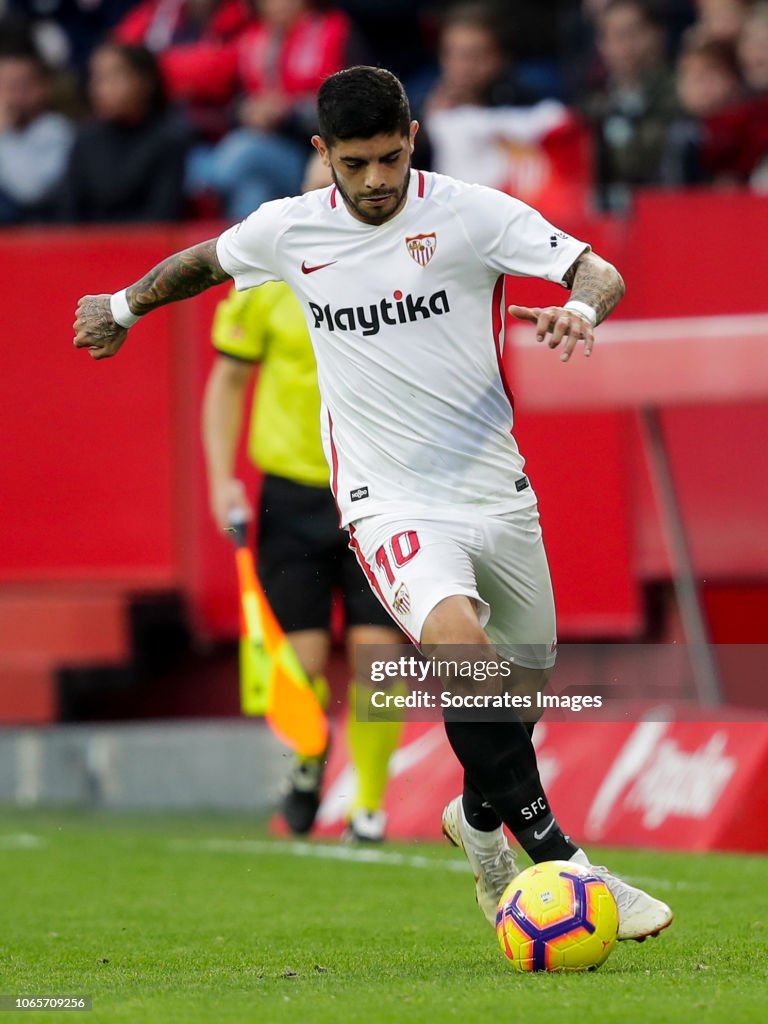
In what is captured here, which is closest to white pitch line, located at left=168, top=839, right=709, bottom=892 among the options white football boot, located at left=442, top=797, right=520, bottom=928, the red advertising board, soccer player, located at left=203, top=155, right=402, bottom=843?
soccer player, located at left=203, top=155, right=402, bottom=843

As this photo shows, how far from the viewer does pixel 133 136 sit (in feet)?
42.1

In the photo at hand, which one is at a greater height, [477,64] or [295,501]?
[477,64]

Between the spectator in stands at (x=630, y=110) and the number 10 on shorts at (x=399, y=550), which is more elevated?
the spectator in stands at (x=630, y=110)

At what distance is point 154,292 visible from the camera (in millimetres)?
6246

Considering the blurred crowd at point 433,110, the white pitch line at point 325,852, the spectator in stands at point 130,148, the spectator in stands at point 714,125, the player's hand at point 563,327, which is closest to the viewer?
the player's hand at point 563,327

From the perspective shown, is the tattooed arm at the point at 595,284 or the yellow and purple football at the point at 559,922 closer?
the yellow and purple football at the point at 559,922

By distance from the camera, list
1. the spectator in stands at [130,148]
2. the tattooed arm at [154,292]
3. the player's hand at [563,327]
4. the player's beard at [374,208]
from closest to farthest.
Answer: the player's hand at [563,327] → the player's beard at [374,208] → the tattooed arm at [154,292] → the spectator in stands at [130,148]

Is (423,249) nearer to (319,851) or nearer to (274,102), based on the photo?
(319,851)

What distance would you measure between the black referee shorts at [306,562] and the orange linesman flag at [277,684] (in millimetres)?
111

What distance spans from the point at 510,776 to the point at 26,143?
30.1 feet

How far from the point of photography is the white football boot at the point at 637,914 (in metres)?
5.50

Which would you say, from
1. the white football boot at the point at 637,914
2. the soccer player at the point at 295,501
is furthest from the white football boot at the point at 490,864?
the soccer player at the point at 295,501

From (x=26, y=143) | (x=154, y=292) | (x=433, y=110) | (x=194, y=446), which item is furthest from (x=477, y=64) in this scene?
(x=154, y=292)

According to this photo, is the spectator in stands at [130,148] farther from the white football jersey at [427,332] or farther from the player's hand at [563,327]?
the player's hand at [563,327]
